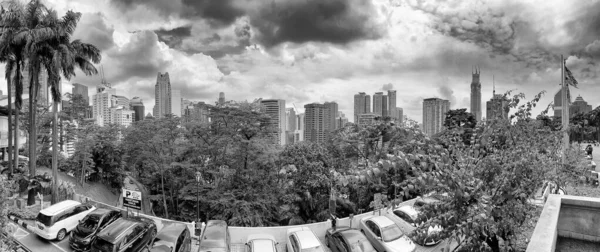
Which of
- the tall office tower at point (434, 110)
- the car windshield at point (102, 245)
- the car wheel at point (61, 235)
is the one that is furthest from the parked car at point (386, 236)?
the tall office tower at point (434, 110)

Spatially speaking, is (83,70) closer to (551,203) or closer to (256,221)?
(256,221)

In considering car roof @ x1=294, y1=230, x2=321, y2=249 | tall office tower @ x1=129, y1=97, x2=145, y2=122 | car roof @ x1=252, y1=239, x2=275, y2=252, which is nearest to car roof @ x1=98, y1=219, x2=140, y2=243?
car roof @ x1=252, y1=239, x2=275, y2=252

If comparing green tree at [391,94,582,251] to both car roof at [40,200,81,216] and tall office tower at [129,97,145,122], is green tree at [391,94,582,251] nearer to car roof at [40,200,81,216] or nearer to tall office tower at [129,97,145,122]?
car roof at [40,200,81,216]

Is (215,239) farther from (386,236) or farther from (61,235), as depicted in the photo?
(61,235)

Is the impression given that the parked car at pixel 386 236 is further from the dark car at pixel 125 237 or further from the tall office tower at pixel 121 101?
the tall office tower at pixel 121 101

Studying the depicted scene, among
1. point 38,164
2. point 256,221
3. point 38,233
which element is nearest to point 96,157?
point 38,164

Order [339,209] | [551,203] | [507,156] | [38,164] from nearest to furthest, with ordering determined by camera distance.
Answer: [551,203] < [507,156] < [339,209] < [38,164]

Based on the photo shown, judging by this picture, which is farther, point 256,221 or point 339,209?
point 339,209
